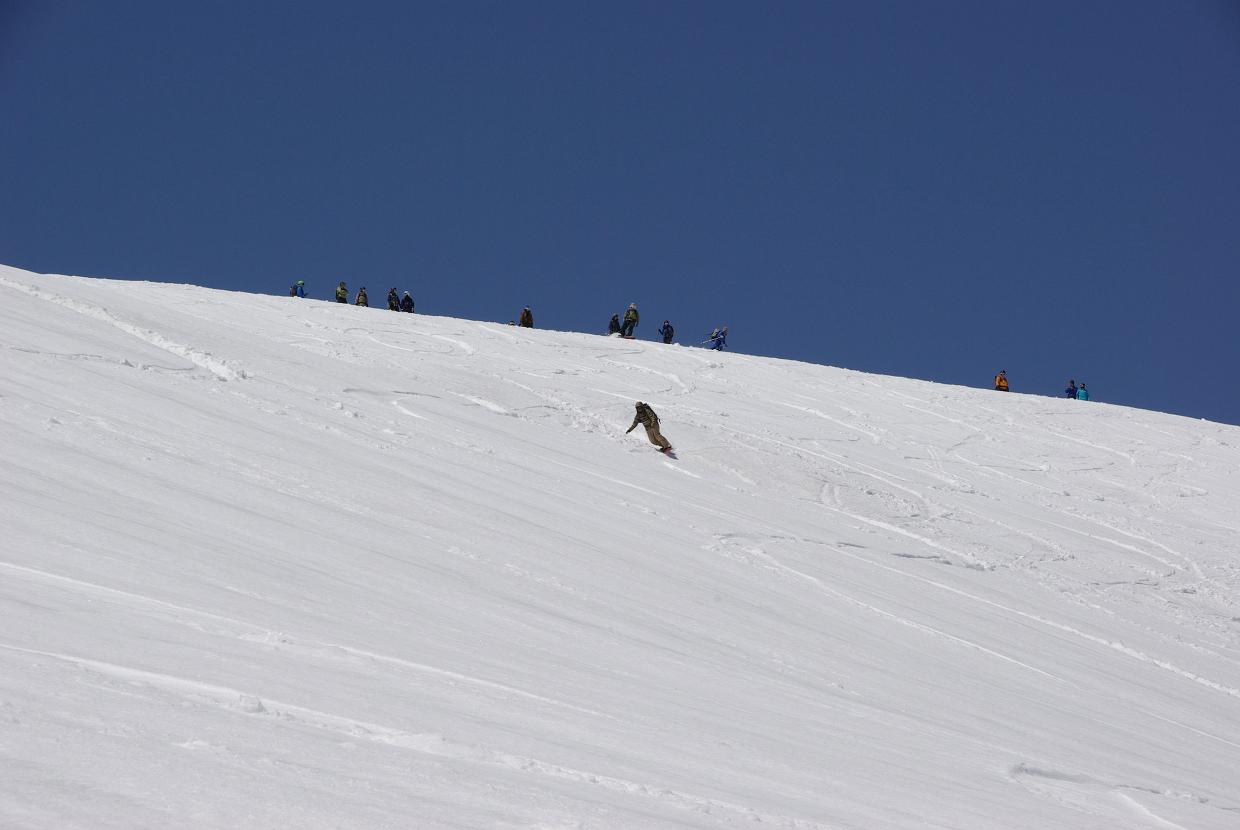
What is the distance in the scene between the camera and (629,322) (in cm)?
3534

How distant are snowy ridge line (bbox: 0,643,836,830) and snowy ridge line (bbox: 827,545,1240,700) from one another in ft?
30.0

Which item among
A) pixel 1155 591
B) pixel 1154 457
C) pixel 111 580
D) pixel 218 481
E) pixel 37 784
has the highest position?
pixel 1154 457

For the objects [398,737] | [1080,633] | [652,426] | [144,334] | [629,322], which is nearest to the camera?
[398,737]

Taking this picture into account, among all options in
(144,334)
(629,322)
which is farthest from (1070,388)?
(144,334)

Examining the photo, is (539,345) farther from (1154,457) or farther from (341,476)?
(341,476)

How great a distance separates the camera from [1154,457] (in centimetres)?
2655

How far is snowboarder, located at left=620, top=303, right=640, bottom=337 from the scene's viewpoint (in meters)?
35.2

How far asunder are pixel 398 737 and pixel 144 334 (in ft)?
39.0

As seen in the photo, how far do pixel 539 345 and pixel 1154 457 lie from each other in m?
13.7

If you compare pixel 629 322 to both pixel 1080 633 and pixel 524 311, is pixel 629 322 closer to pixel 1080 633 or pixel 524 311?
pixel 524 311

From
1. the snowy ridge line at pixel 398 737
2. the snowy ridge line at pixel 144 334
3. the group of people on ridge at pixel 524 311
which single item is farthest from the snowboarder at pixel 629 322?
the snowy ridge line at pixel 398 737

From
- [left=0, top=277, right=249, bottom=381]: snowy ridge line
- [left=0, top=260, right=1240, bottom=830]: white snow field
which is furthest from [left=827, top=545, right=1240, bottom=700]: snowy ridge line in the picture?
[left=0, top=277, right=249, bottom=381]: snowy ridge line

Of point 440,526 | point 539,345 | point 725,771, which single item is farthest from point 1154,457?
point 725,771

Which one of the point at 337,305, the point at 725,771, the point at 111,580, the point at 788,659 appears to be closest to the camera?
the point at 725,771
